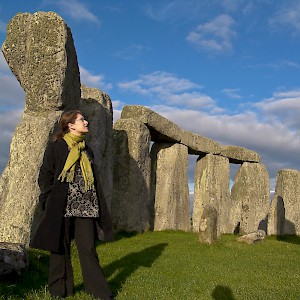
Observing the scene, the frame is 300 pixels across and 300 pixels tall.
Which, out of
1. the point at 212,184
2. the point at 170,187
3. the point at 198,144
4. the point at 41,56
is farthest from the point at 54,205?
the point at 212,184

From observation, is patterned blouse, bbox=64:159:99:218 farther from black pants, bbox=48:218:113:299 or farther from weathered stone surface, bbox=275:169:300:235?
weathered stone surface, bbox=275:169:300:235

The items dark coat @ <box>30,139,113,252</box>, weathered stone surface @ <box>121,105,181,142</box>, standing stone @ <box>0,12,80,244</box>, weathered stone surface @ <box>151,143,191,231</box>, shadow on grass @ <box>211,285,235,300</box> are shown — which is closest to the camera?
dark coat @ <box>30,139,113,252</box>

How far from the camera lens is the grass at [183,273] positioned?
634 cm

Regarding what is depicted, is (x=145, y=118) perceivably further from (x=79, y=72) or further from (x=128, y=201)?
(x=79, y=72)

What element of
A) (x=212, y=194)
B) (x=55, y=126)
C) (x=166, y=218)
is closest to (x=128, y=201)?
(x=166, y=218)

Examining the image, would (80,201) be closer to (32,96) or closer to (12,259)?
(12,259)

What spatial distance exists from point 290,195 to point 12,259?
56.4 feet

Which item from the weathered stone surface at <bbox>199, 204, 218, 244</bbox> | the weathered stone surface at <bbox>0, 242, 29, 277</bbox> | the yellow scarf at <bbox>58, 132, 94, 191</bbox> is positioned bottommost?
the weathered stone surface at <bbox>0, 242, 29, 277</bbox>

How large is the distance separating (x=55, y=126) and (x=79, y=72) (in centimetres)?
219

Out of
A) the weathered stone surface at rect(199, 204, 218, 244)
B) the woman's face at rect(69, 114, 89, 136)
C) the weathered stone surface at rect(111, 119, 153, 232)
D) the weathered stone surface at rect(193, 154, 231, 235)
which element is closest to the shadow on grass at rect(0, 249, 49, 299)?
the woman's face at rect(69, 114, 89, 136)

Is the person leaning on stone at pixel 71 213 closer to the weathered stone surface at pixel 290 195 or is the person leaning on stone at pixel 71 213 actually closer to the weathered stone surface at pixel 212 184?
the weathered stone surface at pixel 212 184

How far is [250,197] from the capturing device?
21.1 m

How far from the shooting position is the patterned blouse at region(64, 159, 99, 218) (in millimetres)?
5410

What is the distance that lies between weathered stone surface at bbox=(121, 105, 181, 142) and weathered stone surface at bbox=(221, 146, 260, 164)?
12.1 feet
